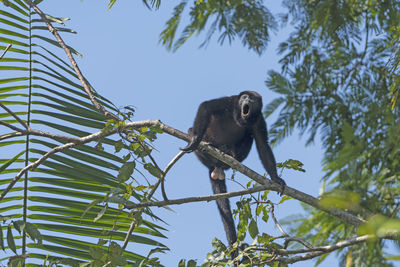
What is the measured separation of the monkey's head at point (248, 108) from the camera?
431 cm

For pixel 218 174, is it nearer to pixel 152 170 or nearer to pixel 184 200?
pixel 184 200

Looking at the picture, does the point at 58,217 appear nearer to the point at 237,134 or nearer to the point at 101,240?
the point at 101,240

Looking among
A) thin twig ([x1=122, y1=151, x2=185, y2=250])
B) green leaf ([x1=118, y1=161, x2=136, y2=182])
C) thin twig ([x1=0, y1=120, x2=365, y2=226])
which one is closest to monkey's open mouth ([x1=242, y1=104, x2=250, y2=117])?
thin twig ([x1=0, y1=120, x2=365, y2=226])

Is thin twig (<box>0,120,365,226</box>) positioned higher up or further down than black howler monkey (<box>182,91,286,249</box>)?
further down

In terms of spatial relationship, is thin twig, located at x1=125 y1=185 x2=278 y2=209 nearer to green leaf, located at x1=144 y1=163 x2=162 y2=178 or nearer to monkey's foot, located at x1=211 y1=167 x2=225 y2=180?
green leaf, located at x1=144 y1=163 x2=162 y2=178

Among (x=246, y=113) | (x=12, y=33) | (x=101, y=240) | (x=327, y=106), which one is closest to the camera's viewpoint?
(x=101, y=240)

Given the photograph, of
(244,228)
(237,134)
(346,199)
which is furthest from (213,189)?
(346,199)

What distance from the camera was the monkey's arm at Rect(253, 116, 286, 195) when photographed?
4007 millimetres

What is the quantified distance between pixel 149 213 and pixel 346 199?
1.52 meters

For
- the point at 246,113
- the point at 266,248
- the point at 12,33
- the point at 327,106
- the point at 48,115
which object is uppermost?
the point at 327,106

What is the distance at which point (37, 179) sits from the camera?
2221 millimetres

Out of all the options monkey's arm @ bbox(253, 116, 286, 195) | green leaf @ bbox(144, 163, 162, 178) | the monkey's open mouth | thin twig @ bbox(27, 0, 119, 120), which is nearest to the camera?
green leaf @ bbox(144, 163, 162, 178)

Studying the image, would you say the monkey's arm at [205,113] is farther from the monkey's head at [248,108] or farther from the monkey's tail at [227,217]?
the monkey's tail at [227,217]

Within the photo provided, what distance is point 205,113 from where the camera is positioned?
4.02 m
